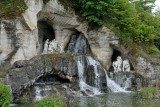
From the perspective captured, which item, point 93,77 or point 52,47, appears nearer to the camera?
point 93,77

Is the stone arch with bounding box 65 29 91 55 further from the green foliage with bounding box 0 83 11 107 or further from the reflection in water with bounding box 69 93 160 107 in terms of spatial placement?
the green foliage with bounding box 0 83 11 107

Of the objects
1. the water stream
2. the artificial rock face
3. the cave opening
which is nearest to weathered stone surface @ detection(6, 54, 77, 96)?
the cave opening

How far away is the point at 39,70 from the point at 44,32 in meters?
9.13

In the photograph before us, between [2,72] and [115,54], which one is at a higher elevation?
[115,54]

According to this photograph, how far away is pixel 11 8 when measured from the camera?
27562 mm

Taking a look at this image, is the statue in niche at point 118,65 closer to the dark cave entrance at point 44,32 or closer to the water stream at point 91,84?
the water stream at point 91,84

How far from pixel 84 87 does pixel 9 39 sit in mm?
6545

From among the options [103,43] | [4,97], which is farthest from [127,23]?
[4,97]

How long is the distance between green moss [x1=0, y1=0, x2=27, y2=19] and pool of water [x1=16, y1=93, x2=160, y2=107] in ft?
24.4

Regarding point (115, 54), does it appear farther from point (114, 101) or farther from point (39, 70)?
point (114, 101)

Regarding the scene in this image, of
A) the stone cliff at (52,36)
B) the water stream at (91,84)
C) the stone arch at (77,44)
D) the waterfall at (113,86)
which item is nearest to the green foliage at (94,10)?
the stone cliff at (52,36)

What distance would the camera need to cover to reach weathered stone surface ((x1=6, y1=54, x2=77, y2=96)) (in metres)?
24.5

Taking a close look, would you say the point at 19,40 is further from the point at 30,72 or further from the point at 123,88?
the point at 123,88

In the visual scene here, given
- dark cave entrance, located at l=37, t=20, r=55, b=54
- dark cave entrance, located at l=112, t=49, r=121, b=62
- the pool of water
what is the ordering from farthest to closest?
dark cave entrance, located at l=37, t=20, r=55, b=54 → dark cave entrance, located at l=112, t=49, r=121, b=62 → the pool of water
